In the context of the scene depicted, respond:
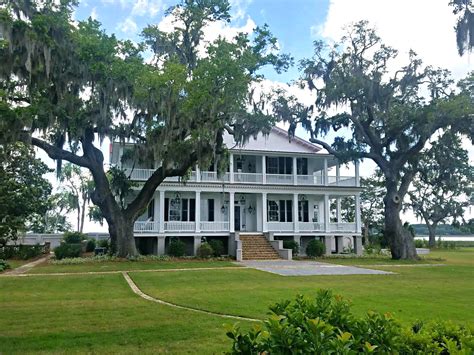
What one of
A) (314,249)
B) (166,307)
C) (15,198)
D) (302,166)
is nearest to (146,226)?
(15,198)

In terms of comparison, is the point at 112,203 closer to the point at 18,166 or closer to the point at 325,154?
the point at 18,166

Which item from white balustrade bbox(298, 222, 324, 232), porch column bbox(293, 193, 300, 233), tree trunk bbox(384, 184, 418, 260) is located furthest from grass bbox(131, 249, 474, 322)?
white balustrade bbox(298, 222, 324, 232)

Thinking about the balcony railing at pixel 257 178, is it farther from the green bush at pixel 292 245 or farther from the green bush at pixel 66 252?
the green bush at pixel 66 252

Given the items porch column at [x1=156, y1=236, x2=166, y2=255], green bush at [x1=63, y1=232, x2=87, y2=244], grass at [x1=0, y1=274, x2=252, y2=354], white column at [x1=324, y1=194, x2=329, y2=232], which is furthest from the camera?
green bush at [x1=63, y1=232, x2=87, y2=244]

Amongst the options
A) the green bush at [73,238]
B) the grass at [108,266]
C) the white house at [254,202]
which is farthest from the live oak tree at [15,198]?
Answer: the grass at [108,266]

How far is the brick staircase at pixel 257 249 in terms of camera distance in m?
24.1

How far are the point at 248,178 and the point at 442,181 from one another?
14.3 meters

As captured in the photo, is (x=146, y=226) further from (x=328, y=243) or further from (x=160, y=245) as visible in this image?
(x=328, y=243)

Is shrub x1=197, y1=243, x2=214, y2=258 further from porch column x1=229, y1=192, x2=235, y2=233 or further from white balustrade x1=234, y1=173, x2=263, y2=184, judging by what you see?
white balustrade x1=234, y1=173, x2=263, y2=184

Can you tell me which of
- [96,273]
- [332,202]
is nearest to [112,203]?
[96,273]

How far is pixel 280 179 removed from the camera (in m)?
28.4

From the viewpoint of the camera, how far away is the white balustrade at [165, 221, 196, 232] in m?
25.3

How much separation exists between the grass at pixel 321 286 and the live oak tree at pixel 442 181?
41.5ft

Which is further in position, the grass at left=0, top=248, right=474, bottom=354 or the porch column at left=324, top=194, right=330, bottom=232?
the porch column at left=324, top=194, right=330, bottom=232
